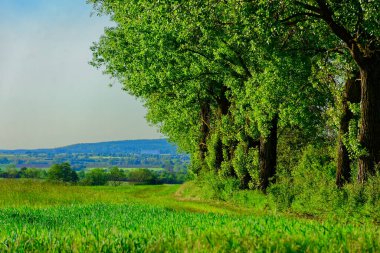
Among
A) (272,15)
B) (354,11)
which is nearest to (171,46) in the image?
(272,15)

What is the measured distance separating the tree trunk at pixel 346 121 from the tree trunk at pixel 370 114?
12.4ft

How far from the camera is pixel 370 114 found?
927 inches

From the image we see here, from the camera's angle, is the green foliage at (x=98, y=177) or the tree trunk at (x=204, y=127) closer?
the tree trunk at (x=204, y=127)

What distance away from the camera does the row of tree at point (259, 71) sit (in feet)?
76.2

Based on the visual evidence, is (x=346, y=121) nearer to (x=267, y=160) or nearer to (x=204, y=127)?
(x=267, y=160)

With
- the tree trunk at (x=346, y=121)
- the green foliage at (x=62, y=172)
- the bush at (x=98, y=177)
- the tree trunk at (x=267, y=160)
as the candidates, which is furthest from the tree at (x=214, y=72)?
the green foliage at (x=62, y=172)

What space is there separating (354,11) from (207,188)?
2593 centimetres

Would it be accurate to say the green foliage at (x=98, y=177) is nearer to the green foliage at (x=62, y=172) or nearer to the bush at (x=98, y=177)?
the bush at (x=98, y=177)

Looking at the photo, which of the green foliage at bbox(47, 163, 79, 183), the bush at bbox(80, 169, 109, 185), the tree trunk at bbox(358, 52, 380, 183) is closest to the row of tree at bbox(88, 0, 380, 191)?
the tree trunk at bbox(358, 52, 380, 183)

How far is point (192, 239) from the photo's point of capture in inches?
348

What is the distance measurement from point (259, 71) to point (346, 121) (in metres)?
8.00

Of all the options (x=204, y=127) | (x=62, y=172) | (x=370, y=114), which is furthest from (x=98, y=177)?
→ (x=370, y=114)

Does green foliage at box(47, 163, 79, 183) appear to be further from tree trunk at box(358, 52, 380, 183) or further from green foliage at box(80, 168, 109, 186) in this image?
tree trunk at box(358, 52, 380, 183)

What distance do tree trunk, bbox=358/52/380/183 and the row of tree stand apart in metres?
0.05
